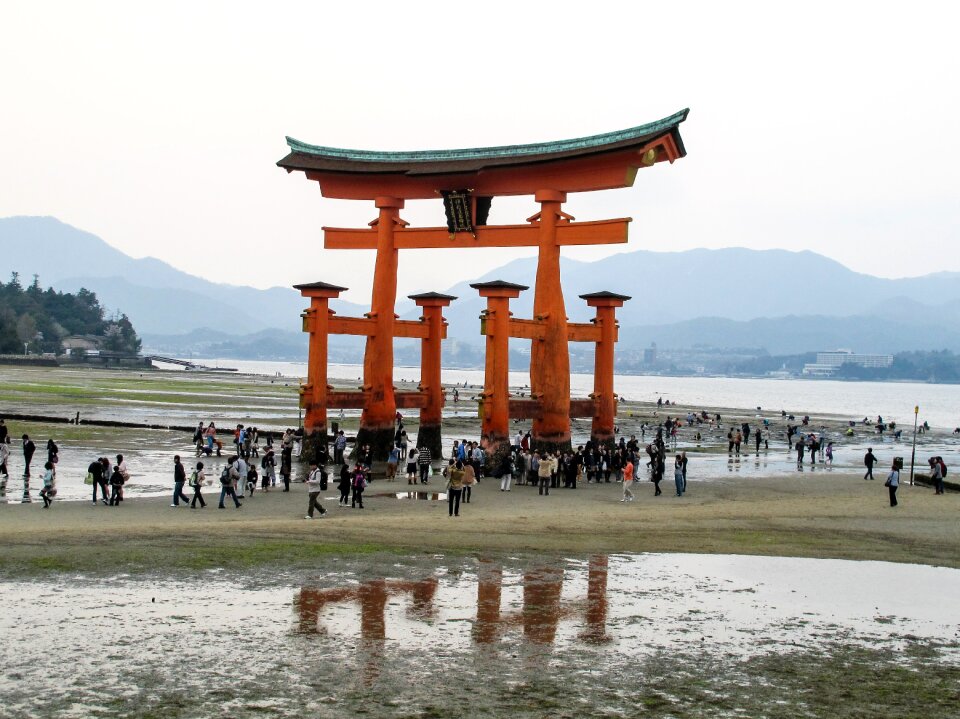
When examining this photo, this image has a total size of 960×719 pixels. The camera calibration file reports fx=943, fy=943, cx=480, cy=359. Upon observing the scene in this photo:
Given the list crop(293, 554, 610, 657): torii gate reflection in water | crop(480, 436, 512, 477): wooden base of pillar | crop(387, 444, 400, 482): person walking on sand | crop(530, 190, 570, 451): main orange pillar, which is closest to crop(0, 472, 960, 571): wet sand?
crop(387, 444, 400, 482): person walking on sand

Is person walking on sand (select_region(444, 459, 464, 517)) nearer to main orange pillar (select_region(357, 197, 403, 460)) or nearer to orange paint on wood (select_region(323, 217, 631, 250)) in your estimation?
orange paint on wood (select_region(323, 217, 631, 250))

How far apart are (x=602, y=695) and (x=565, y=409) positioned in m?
24.3

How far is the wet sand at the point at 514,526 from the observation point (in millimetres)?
17844

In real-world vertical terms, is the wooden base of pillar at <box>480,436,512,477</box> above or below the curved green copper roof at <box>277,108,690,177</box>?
below

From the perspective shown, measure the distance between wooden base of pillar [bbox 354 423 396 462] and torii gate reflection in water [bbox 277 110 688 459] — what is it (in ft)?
0.13

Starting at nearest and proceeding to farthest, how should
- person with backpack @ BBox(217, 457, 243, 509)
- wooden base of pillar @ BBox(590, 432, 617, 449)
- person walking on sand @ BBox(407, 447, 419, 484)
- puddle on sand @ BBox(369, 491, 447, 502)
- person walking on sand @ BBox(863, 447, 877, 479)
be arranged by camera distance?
person with backpack @ BBox(217, 457, 243, 509)
puddle on sand @ BBox(369, 491, 447, 502)
person walking on sand @ BBox(407, 447, 419, 484)
person walking on sand @ BBox(863, 447, 877, 479)
wooden base of pillar @ BBox(590, 432, 617, 449)

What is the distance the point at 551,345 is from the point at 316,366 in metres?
8.91


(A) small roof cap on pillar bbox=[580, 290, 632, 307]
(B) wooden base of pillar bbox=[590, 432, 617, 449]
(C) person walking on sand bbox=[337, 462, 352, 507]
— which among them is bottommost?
(C) person walking on sand bbox=[337, 462, 352, 507]

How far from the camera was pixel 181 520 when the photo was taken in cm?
2091

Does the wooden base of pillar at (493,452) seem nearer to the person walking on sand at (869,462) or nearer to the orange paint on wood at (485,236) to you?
the orange paint on wood at (485,236)

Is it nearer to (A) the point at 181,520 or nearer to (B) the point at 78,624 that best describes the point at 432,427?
(A) the point at 181,520

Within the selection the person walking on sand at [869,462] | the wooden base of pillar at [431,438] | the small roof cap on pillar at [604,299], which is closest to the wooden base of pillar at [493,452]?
the wooden base of pillar at [431,438]

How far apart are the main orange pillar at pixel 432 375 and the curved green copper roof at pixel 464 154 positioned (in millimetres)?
5628

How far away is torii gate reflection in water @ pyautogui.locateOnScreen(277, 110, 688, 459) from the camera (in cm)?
3259
